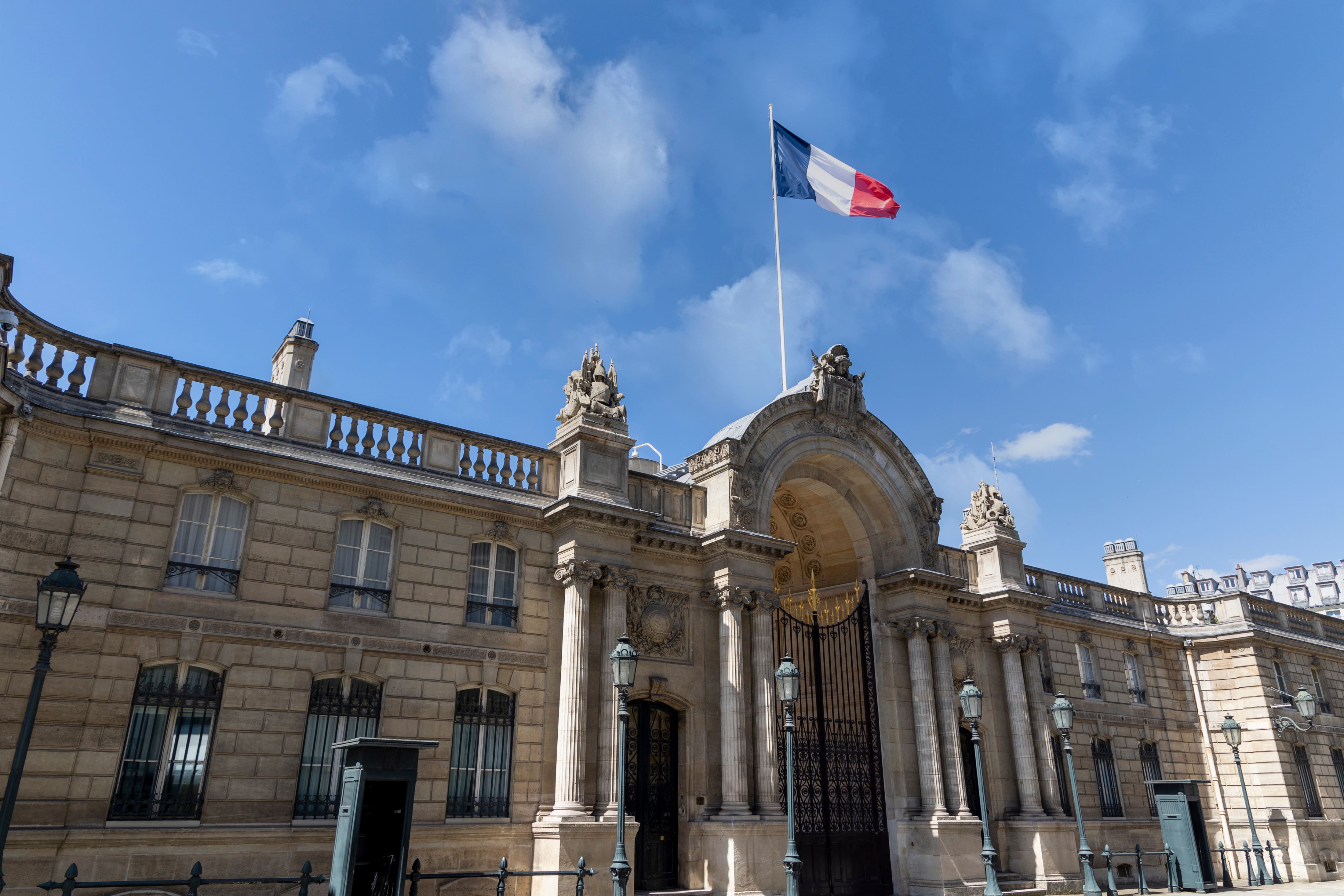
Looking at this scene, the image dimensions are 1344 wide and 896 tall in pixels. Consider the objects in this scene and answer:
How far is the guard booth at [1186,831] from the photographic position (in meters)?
24.1

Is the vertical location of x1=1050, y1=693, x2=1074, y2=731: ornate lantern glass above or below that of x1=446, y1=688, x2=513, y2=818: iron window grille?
above

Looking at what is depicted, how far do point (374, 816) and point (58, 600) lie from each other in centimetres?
550

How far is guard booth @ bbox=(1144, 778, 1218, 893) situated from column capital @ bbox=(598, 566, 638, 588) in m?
17.1

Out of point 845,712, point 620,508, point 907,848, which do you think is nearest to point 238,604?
point 620,508

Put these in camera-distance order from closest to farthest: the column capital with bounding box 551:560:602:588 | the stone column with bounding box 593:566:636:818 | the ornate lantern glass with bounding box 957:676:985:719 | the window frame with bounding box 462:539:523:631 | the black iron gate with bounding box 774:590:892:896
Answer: the stone column with bounding box 593:566:636:818 < the window frame with bounding box 462:539:523:631 < the column capital with bounding box 551:560:602:588 < the ornate lantern glass with bounding box 957:676:985:719 < the black iron gate with bounding box 774:590:892:896

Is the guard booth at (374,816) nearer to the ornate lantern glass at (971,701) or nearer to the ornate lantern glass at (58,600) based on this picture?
the ornate lantern glass at (58,600)

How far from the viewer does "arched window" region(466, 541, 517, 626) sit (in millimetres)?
17438

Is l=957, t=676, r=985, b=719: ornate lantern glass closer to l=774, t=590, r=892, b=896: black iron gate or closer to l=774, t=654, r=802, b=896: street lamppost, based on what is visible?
l=774, t=590, r=892, b=896: black iron gate

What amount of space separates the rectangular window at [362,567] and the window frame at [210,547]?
1527 mm

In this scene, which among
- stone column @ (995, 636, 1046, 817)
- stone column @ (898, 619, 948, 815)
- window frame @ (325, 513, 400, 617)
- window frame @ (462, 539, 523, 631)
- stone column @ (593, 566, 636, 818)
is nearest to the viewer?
window frame @ (325, 513, 400, 617)

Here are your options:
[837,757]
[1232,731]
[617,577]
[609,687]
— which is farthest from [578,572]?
[1232,731]

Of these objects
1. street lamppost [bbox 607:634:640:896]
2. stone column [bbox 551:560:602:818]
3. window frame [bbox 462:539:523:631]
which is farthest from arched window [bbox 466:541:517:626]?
street lamppost [bbox 607:634:640:896]

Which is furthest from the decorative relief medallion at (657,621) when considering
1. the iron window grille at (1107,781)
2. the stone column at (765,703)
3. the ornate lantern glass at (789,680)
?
the iron window grille at (1107,781)

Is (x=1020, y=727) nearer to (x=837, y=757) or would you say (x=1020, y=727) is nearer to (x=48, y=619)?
(x=837, y=757)
